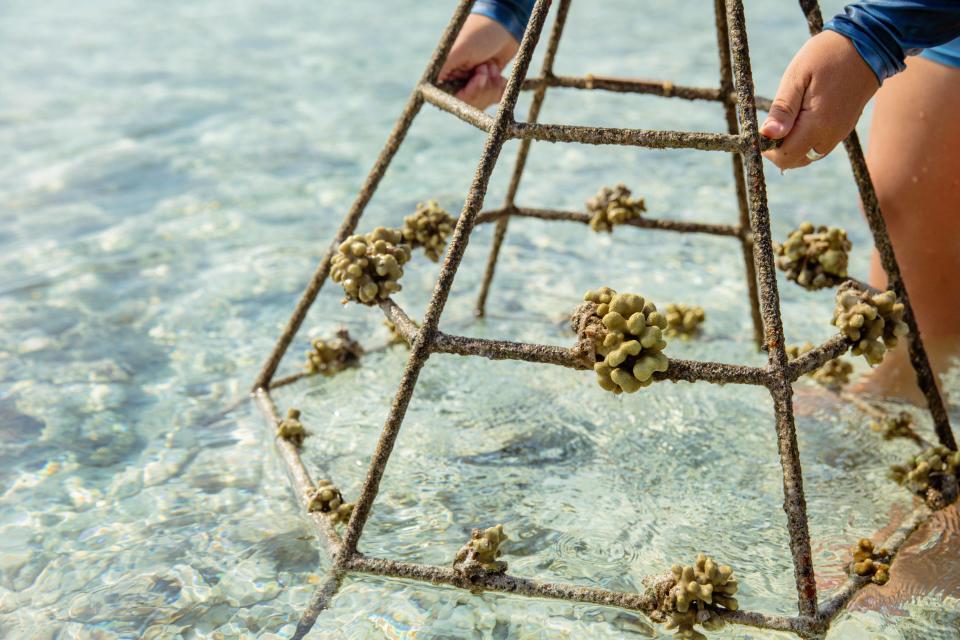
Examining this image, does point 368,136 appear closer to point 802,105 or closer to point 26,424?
point 26,424

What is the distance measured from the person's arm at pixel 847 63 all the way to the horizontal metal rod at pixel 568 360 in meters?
0.35

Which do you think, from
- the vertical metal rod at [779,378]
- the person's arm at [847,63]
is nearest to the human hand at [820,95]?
the person's arm at [847,63]

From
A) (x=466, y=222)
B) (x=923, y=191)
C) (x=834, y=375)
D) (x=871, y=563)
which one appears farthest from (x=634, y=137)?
(x=834, y=375)

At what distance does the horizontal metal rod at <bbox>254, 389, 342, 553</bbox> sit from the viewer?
146 cm

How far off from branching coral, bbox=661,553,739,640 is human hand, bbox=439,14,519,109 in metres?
0.93

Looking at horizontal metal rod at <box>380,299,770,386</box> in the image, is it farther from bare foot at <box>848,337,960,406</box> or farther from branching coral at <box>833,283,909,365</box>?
bare foot at <box>848,337,960,406</box>

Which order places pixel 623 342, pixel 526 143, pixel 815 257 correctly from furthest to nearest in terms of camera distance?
pixel 526 143 < pixel 815 257 < pixel 623 342

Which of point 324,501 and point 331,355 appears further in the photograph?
point 331,355

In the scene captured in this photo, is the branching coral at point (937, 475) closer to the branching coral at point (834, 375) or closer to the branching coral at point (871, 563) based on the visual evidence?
the branching coral at point (871, 563)

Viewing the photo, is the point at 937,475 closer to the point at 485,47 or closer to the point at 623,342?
the point at 623,342

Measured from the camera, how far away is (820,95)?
1306mm

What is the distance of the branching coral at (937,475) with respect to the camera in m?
1.61

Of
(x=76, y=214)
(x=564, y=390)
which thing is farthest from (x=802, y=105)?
(x=76, y=214)

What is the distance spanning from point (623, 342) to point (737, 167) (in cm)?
104
